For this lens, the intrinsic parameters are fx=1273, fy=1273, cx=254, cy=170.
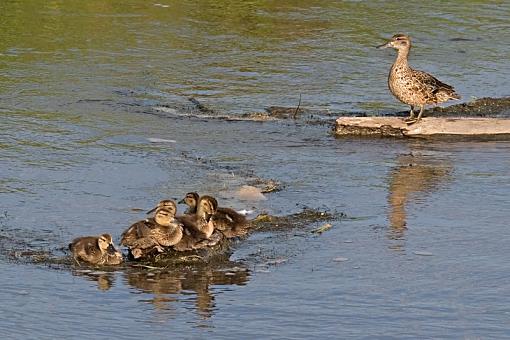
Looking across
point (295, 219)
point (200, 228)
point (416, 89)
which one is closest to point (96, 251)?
point (200, 228)

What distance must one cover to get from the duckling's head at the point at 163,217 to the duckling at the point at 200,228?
16cm

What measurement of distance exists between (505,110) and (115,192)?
483 cm

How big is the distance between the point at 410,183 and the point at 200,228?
92.5 inches

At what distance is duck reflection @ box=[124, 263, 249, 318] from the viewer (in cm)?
720

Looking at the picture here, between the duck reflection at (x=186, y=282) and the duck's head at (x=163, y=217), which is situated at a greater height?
the duck's head at (x=163, y=217)

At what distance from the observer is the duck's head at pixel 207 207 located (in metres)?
8.48

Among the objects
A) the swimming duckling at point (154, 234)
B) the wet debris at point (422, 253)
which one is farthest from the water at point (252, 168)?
the swimming duckling at point (154, 234)

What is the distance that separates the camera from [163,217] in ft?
26.6

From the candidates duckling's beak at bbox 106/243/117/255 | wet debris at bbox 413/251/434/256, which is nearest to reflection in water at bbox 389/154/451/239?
wet debris at bbox 413/251/434/256

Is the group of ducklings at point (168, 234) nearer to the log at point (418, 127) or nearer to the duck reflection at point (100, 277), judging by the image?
the duck reflection at point (100, 277)

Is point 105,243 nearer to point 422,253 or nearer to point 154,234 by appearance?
point 154,234

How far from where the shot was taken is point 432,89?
39.0 ft

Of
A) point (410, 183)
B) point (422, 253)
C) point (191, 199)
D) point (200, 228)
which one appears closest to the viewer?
point (422, 253)

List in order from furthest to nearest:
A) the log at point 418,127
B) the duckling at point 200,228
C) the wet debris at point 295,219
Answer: the log at point 418,127, the wet debris at point 295,219, the duckling at point 200,228
